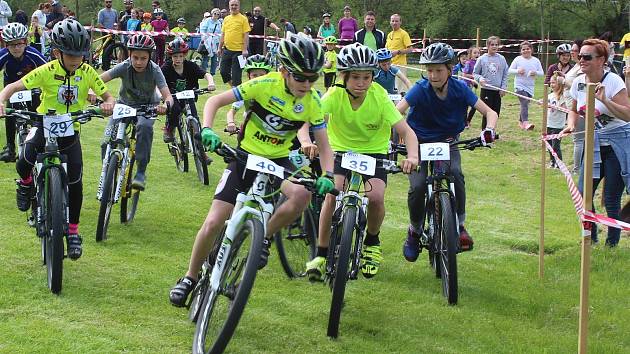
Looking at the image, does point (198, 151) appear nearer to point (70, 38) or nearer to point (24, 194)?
point (24, 194)

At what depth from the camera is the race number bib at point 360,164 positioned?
6602mm

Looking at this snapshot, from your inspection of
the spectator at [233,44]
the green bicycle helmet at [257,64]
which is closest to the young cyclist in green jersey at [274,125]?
the green bicycle helmet at [257,64]

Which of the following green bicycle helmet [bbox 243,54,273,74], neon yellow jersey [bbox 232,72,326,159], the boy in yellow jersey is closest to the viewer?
neon yellow jersey [bbox 232,72,326,159]

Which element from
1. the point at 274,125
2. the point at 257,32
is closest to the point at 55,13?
the point at 257,32

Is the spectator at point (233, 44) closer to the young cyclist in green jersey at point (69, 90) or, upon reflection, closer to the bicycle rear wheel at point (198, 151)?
the bicycle rear wheel at point (198, 151)

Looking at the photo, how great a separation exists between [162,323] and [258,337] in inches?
28.7

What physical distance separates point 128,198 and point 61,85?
2.49 metres

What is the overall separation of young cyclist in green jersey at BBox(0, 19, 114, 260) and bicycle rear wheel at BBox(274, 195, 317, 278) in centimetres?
178

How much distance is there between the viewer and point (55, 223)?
6711 millimetres

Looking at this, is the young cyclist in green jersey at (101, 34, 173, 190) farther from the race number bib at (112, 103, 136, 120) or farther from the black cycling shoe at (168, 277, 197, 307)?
the black cycling shoe at (168, 277, 197, 307)

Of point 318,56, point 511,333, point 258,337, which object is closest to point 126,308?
point 258,337

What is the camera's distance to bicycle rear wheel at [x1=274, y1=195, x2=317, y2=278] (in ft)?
26.0

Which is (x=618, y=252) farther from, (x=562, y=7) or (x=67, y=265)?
(x=562, y=7)

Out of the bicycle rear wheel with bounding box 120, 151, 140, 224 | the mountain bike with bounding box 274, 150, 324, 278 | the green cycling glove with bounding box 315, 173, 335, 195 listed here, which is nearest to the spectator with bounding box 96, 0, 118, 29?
the bicycle rear wheel with bounding box 120, 151, 140, 224
